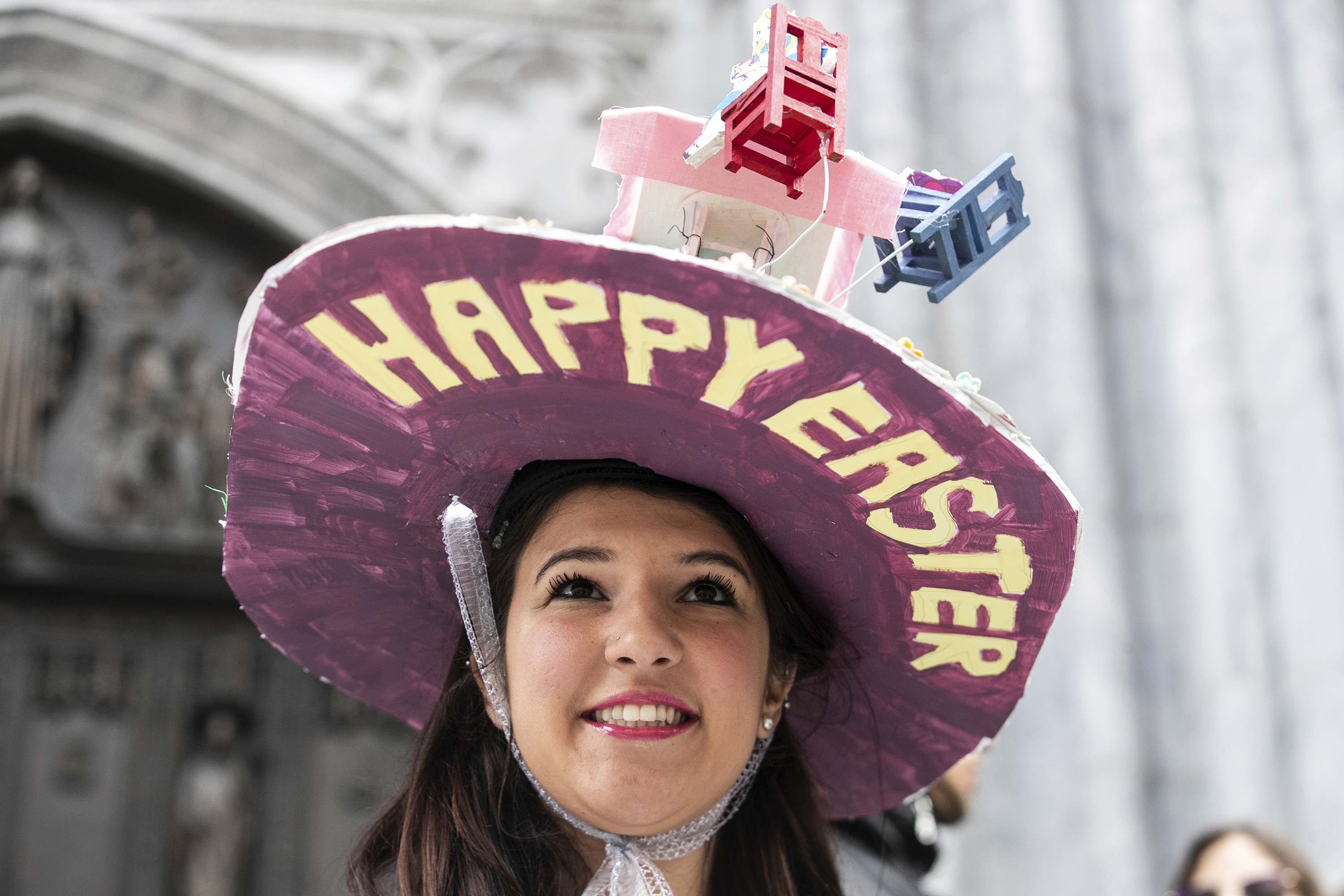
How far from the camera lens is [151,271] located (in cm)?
584

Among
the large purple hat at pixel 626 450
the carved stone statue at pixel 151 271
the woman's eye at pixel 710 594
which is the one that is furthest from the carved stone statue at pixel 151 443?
the woman's eye at pixel 710 594

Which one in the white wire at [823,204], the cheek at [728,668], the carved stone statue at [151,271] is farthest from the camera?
the carved stone statue at [151,271]

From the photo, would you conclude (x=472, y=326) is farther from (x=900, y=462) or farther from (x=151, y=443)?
(x=151, y=443)

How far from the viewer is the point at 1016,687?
171 centimetres

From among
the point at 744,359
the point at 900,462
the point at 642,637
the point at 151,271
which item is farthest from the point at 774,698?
the point at 151,271

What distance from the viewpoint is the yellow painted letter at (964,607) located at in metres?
1.57

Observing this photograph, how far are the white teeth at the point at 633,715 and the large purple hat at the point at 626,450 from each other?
260 mm

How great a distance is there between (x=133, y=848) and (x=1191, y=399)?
13.6 feet

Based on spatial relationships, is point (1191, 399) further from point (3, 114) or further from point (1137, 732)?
point (3, 114)

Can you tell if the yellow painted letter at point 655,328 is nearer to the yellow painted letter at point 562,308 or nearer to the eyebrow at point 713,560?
the yellow painted letter at point 562,308

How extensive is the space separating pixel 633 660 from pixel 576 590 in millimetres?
128

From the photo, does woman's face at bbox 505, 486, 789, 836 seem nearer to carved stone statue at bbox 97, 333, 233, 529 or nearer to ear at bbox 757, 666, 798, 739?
ear at bbox 757, 666, 798, 739

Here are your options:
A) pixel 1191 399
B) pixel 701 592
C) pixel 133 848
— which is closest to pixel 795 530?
pixel 701 592

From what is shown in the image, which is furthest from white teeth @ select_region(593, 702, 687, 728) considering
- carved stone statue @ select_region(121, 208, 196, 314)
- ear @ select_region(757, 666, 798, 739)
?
carved stone statue @ select_region(121, 208, 196, 314)
